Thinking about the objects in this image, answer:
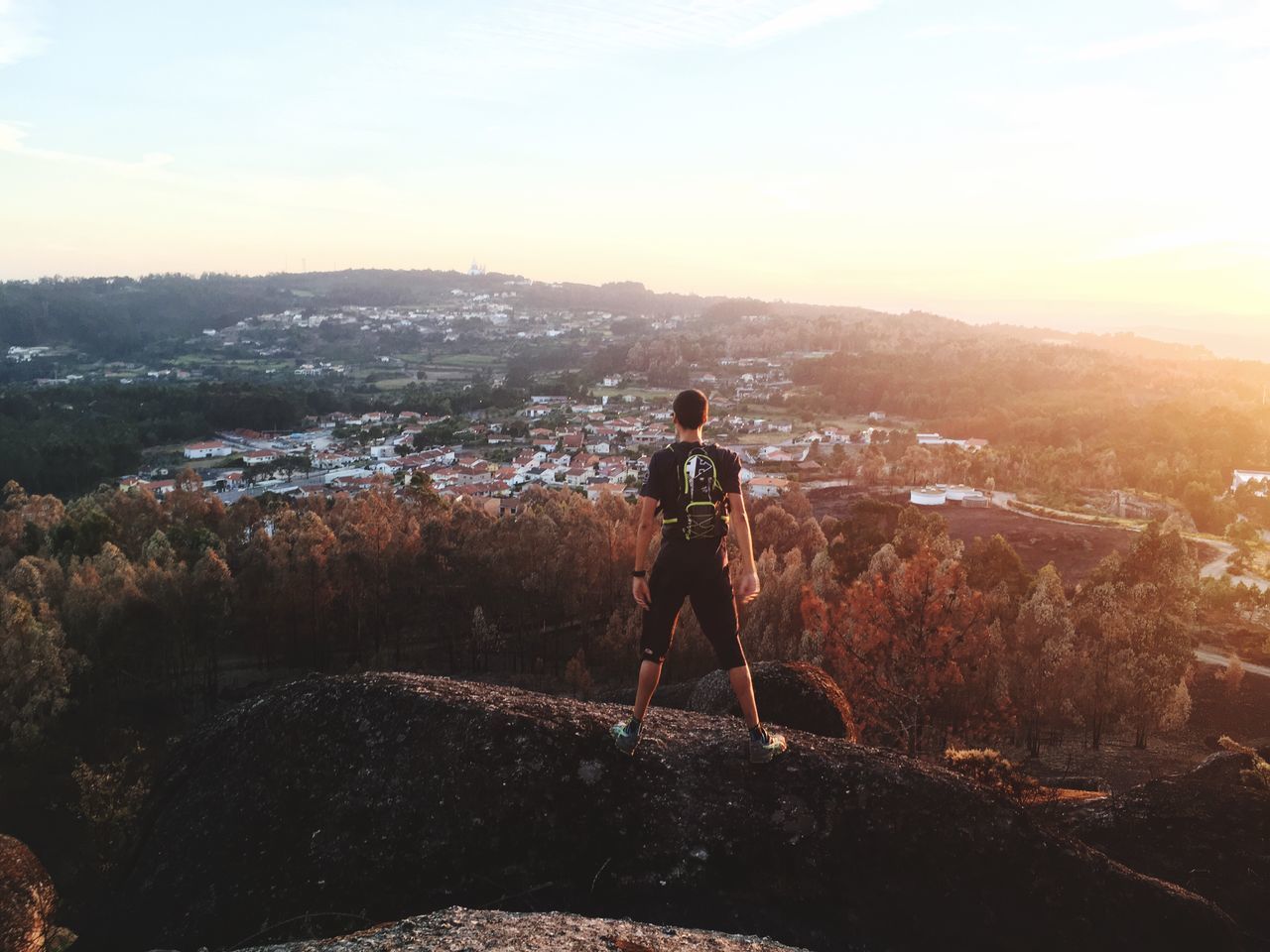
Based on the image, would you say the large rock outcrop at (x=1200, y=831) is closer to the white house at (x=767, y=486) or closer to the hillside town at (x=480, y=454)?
the hillside town at (x=480, y=454)

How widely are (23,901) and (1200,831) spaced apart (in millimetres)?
11086

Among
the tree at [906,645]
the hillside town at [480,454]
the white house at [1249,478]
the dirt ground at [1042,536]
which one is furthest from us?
the white house at [1249,478]

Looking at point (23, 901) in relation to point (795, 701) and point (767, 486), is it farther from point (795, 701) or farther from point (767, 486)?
point (767, 486)

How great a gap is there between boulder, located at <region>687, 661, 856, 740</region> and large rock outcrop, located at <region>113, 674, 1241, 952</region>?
2673mm

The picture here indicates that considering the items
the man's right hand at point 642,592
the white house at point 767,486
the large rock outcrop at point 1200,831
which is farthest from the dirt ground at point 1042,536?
the man's right hand at point 642,592

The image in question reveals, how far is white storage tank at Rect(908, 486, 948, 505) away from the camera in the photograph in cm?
6000

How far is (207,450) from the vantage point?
80000 millimetres

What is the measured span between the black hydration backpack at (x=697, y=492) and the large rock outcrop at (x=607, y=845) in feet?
6.48

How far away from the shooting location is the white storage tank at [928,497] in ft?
197

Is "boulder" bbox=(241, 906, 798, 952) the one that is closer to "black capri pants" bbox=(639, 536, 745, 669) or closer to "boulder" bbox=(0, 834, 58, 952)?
"black capri pants" bbox=(639, 536, 745, 669)

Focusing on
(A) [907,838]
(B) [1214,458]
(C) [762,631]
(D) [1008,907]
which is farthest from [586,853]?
(B) [1214,458]

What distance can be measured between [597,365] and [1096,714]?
408ft

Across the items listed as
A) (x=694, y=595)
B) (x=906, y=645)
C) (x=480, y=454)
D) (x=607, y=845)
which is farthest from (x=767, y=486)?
(x=607, y=845)

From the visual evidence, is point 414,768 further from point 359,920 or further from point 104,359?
point 104,359
